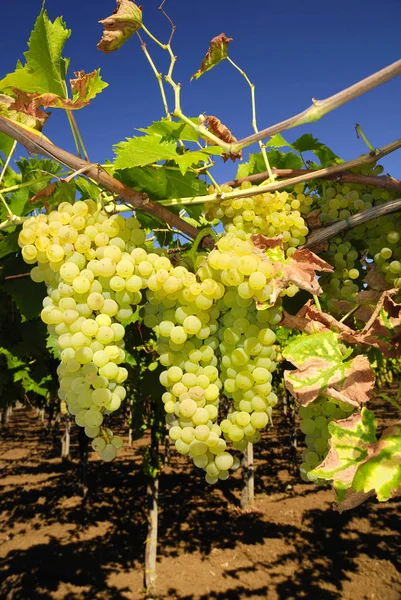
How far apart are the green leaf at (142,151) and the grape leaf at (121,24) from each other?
0.32m

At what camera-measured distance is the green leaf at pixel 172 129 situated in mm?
1161

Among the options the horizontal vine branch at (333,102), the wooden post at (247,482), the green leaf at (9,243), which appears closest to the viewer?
the horizontal vine branch at (333,102)

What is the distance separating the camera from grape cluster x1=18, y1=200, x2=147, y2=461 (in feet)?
3.13

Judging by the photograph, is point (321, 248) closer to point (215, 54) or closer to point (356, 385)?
point (356, 385)

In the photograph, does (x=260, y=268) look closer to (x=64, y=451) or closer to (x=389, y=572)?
(x=389, y=572)

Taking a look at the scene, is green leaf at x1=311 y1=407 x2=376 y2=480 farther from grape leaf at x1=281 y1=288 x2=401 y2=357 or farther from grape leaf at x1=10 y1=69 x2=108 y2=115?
grape leaf at x1=10 y1=69 x2=108 y2=115

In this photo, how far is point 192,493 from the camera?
11.9 m

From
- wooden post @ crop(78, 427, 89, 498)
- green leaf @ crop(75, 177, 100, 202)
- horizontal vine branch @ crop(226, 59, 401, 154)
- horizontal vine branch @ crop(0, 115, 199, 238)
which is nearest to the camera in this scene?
horizontal vine branch @ crop(226, 59, 401, 154)

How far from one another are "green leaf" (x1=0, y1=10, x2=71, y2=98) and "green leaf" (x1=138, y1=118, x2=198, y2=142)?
25 centimetres

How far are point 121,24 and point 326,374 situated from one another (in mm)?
1053

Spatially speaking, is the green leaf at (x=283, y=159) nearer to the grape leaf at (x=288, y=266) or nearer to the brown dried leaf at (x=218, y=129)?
the brown dried leaf at (x=218, y=129)

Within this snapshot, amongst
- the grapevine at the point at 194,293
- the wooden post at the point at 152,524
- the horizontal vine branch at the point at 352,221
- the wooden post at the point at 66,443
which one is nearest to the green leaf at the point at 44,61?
the grapevine at the point at 194,293

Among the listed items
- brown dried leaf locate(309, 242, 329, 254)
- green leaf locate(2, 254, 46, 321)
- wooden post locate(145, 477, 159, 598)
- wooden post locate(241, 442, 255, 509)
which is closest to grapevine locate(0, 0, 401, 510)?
brown dried leaf locate(309, 242, 329, 254)

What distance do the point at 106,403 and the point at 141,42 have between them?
0.95m
